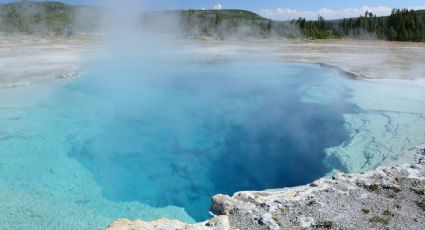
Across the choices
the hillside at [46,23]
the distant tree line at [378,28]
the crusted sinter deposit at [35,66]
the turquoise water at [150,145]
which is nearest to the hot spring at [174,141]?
the turquoise water at [150,145]

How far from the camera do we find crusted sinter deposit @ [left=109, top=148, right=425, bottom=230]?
462 cm

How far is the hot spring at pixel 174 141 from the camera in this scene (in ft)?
21.5

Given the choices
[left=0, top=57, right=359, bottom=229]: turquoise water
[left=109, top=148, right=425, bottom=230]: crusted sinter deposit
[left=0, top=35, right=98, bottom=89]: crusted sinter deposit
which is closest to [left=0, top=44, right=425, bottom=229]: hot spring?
[left=0, top=57, right=359, bottom=229]: turquoise water

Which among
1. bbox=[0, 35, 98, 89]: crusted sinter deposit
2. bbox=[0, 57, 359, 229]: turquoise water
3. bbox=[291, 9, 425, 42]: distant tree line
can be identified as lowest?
bbox=[0, 57, 359, 229]: turquoise water

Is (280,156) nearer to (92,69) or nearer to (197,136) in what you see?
(197,136)

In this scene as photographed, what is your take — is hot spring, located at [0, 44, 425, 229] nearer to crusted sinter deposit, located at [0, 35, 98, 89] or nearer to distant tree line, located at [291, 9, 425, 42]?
crusted sinter deposit, located at [0, 35, 98, 89]

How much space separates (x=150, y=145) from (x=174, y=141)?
57 cm

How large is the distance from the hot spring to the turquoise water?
0.03 metres

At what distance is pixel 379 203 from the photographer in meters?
5.08

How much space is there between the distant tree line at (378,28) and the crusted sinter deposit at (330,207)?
3631 centimetres

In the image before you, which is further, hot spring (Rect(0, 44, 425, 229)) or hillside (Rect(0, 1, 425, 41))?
hillside (Rect(0, 1, 425, 41))

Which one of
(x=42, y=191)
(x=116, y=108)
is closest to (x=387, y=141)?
(x=42, y=191)

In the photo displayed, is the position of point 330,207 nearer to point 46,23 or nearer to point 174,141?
point 174,141

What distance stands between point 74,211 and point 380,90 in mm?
10440
